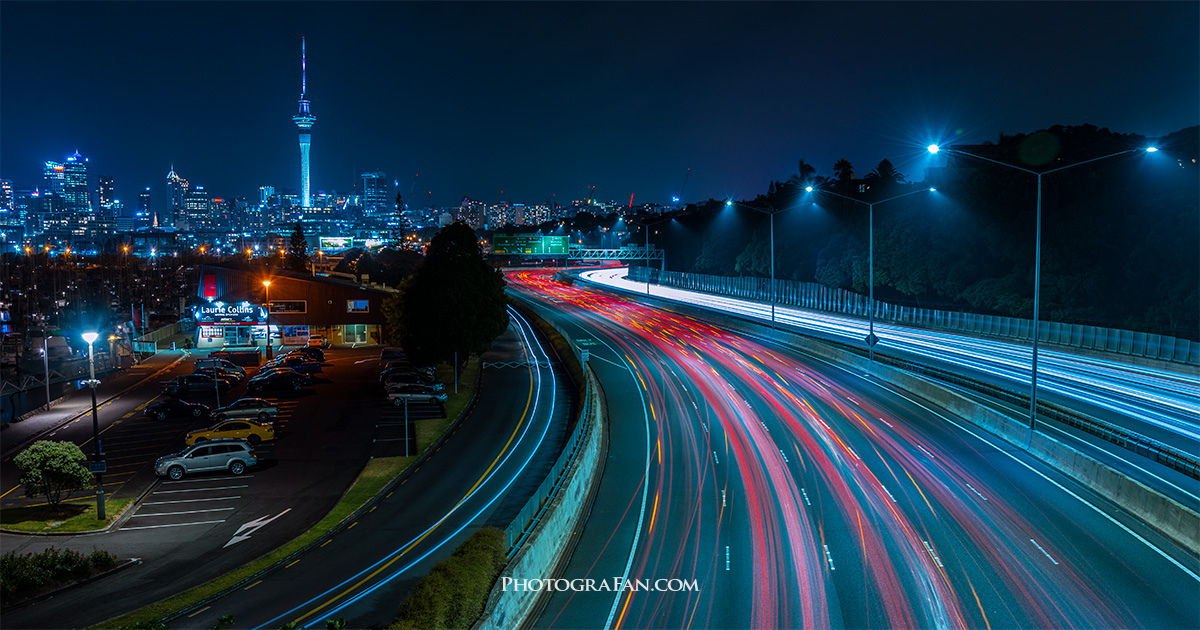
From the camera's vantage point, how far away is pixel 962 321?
5769cm

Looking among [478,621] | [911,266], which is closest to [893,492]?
[478,621]

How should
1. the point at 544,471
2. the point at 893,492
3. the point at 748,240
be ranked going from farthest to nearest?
the point at 748,240, the point at 544,471, the point at 893,492

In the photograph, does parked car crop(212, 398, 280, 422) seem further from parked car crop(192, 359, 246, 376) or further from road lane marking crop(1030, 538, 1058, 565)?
road lane marking crop(1030, 538, 1058, 565)

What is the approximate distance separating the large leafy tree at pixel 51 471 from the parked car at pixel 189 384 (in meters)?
17.1

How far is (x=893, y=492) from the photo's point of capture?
76.5ft

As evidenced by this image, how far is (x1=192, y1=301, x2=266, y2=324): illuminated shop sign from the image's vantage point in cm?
6159

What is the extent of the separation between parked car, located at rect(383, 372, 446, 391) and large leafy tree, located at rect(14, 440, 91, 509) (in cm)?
1659

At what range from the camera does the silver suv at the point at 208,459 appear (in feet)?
93.2

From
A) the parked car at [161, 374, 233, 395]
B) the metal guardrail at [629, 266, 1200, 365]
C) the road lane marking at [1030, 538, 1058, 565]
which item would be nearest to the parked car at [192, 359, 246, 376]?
the parked car at [161, 374, 233, 395]

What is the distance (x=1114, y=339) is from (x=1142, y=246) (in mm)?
13962

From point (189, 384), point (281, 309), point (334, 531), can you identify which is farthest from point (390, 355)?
point (334, 531)

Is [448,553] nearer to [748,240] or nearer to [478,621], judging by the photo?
[478,621]

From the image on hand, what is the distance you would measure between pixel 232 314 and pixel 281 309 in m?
4.15

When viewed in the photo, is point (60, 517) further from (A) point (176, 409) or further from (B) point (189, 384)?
(B) point (189, 384)
